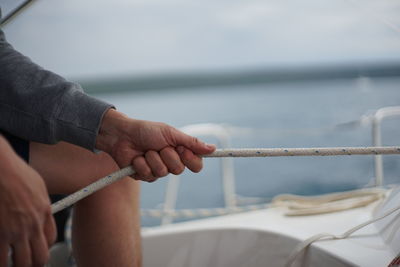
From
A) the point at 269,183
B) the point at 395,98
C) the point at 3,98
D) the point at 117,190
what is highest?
the point at 3,98

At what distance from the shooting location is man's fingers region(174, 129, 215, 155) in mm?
535

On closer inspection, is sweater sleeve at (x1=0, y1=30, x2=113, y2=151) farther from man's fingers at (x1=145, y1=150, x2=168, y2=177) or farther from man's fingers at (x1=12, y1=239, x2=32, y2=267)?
man's fingers at (x1=12, y1=239, x2=32, y2=267)

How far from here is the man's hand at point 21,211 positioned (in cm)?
36

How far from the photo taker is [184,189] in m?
3.05

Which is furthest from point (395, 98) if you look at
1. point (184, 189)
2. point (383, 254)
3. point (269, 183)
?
point (383, 254)

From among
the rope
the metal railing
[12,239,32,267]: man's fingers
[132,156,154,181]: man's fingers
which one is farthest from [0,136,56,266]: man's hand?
the metal railing

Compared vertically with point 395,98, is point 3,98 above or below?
above

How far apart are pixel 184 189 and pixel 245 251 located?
2.25 metres

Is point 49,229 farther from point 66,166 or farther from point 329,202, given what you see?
point 329,202

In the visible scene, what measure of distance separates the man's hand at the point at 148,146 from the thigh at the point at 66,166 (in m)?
0.03

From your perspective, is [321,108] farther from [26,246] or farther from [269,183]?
[26,246]

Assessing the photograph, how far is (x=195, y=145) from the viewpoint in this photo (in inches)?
21.1

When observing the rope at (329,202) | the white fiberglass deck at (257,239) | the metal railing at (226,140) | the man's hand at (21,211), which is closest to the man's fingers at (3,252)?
the man's hand at (21,211)

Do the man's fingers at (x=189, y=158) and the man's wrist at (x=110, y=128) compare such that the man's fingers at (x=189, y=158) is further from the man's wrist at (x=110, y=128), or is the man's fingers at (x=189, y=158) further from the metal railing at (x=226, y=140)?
the metal railing at (x=226, y=140)
